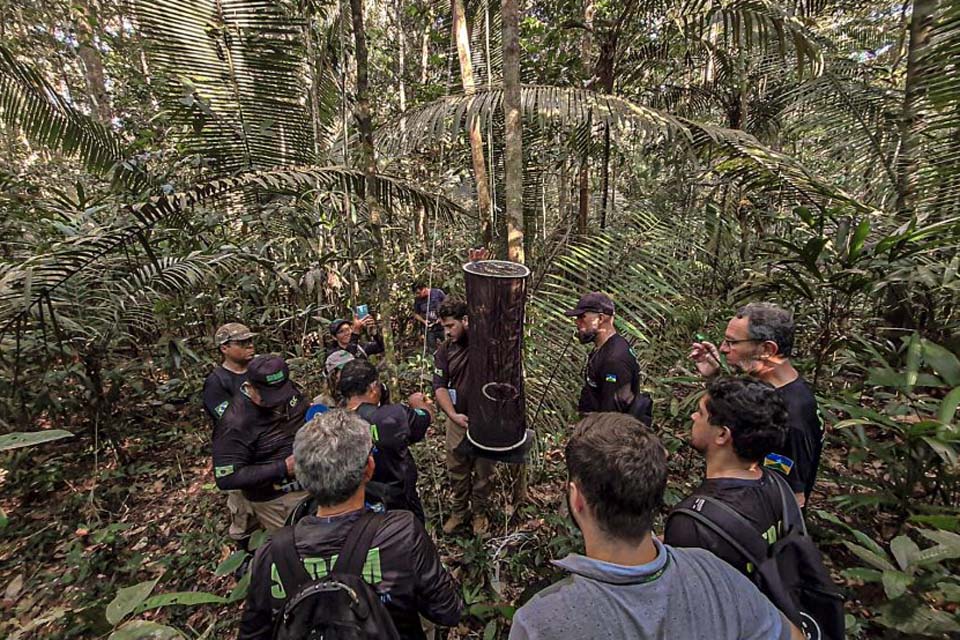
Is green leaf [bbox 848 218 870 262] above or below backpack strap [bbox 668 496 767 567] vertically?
above

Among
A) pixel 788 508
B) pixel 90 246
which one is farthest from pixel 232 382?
pixel 788 508

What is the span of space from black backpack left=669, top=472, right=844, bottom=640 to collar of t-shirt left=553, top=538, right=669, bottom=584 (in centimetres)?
45

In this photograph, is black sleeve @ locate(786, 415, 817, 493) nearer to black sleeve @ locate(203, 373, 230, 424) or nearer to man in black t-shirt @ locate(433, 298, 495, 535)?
man in black t-shirt @ locate(433, 298, 495, 535)

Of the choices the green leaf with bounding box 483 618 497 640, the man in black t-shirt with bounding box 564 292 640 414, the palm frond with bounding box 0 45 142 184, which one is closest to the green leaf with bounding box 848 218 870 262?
the man in black t-shirt with bounding box 564 292 640 414

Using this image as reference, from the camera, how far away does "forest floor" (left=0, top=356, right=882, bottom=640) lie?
2.85 meters

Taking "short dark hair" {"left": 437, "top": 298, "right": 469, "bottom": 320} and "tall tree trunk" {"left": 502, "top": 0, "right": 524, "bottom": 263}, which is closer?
"tall tree trunk" {"left": 502, "top": 0, "right": 524, "bottom": 263}

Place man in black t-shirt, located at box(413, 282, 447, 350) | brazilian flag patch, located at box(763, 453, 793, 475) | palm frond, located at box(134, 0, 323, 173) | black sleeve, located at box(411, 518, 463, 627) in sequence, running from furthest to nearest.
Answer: man in black t-shirt, located at box(413, 282, 447, 350)
palm frond, located at box(134, 0, 323, 173)
brazilian flag patch, located at box(763, 453, 793, 475)
black sleeve, located at box(411, 518, 463, 627)

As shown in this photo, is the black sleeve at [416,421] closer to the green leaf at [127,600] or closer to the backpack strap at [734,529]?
the green leaf at [127,600]

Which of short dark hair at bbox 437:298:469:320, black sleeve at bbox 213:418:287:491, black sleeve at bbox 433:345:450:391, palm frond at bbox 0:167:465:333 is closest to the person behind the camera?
palm frond at bbox 0:167:465:333

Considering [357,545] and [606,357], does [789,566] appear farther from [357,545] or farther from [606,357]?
[606,357]

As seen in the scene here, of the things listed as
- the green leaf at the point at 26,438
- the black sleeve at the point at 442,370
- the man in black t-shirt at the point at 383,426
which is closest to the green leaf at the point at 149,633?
the green leaf at the point at 26,438

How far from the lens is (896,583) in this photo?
5.41ft

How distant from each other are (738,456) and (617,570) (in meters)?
0.81

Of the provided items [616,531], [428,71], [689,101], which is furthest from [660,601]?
[428,71]
